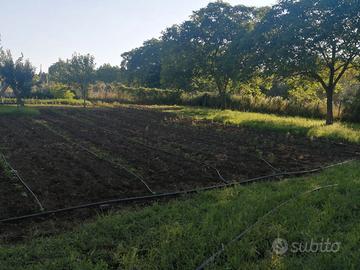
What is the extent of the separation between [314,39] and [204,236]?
50.4 feet

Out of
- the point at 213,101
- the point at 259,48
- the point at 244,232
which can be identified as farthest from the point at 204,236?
the point at 213,101

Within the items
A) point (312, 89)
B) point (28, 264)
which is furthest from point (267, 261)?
point (312, 89)

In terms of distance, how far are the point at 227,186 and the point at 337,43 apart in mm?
13352

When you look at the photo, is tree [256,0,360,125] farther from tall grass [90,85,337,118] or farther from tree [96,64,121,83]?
tree [96,64,121,83]

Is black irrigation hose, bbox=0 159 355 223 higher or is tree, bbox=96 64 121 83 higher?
tree, bbox=96 64 121 83

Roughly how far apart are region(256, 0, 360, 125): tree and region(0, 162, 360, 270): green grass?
12.8 meters

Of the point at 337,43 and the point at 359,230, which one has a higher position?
the point at 337,43

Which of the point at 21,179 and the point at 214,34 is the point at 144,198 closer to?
the point at 21,179

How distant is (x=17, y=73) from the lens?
2778cm

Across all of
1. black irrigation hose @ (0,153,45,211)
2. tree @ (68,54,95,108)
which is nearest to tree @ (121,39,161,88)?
tree @ (68,54,95,108)

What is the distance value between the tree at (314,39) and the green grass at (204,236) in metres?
12.8

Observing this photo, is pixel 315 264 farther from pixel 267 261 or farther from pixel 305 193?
pixel 305 193

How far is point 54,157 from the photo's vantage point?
9.51m

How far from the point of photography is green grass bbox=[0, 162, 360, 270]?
3.84 m
